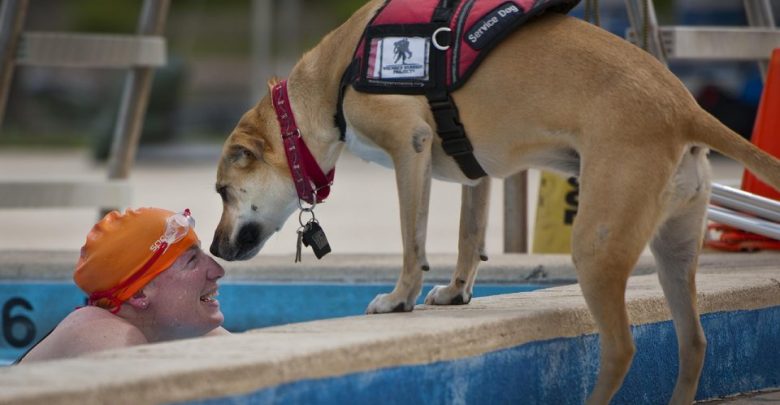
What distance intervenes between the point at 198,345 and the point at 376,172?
20035 millimetres

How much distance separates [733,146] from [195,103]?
1658 inches

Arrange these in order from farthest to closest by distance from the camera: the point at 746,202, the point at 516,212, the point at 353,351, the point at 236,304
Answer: the point at 516,212
the point at 236,304
the point at 746,202
the point at 353,351

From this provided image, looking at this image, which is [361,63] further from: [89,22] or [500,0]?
[89,22]

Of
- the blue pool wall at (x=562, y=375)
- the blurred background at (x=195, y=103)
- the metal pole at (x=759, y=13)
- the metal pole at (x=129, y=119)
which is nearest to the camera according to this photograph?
the blue pool wall at (x=562, y=375)

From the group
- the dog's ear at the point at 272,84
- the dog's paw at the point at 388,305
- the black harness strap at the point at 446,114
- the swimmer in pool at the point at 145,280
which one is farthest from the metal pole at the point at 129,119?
the dog's paw at the point at 388,305

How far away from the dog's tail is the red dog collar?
138cm

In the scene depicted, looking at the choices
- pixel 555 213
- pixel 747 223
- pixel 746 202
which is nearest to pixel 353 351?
pixel 746 202

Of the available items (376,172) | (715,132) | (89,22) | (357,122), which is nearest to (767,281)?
(715,132)

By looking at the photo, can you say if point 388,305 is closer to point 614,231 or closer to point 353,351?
point 614,231

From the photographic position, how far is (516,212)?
23.7 feet

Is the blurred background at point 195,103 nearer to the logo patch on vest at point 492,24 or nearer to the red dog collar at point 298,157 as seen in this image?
the red dog collar at point 298,157

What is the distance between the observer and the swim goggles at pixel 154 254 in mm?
4473

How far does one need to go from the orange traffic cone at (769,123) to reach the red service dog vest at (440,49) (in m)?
2.48

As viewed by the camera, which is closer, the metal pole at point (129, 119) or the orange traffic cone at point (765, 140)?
the orange traffic cone at point (765, 140)
